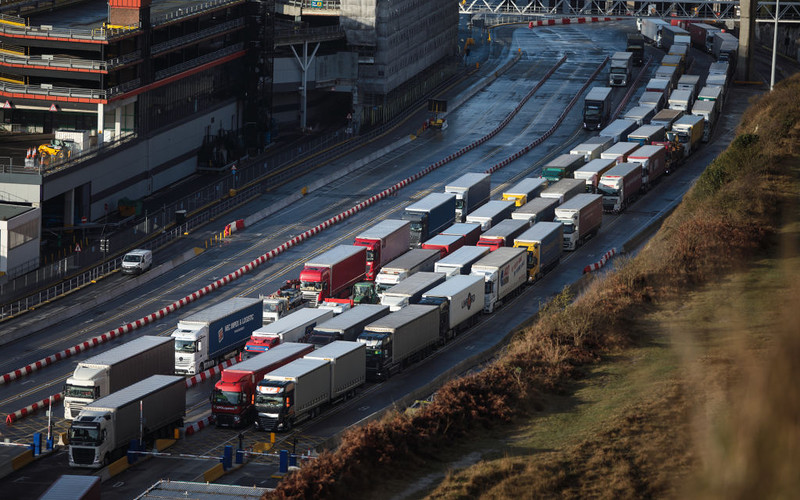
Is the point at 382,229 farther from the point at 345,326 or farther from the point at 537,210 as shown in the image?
the point at 345,326

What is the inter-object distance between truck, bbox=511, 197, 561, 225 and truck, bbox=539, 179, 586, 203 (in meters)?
0.63

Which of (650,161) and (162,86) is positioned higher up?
(162,86)

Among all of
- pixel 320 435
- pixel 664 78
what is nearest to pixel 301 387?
pixel 320 435

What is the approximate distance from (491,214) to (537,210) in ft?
12.7

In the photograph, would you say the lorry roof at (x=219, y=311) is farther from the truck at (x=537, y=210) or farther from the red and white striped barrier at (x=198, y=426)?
the truck at (x=537, y=210)

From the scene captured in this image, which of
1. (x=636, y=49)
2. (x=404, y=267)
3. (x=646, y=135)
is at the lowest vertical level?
(x=404, y=267)

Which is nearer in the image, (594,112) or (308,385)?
(308,385)

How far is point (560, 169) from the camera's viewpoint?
107 m

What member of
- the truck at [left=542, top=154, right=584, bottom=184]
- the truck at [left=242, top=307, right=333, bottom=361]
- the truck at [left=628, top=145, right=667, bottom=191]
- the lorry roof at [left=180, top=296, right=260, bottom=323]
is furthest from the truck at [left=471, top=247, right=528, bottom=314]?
the truck at [left=628, top=145, right=667, bottom=191]

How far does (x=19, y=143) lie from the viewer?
108 m

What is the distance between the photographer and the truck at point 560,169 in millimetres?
107312

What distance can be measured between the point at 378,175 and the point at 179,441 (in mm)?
65746

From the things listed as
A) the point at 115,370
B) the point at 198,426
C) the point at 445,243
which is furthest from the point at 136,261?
the point at 198,426

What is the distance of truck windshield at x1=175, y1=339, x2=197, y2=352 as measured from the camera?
6662 centimetres
